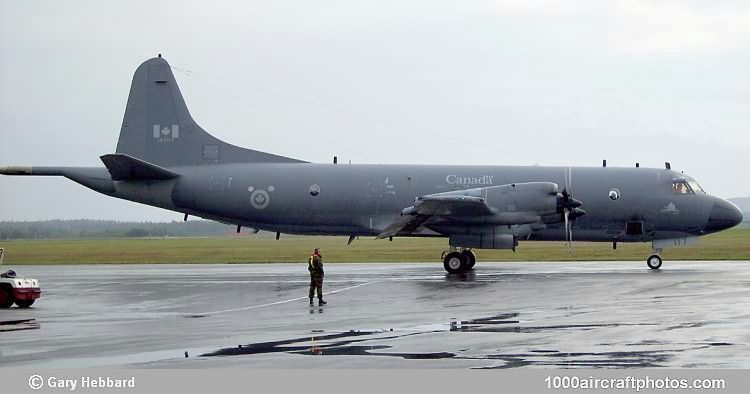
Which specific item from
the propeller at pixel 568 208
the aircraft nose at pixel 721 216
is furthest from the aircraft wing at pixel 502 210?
the aircraft nose at pixel 721 216

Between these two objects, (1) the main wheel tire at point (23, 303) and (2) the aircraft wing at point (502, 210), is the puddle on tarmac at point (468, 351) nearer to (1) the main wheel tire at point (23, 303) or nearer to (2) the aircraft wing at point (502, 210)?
(1) the main wheel tire at point (23, 303)

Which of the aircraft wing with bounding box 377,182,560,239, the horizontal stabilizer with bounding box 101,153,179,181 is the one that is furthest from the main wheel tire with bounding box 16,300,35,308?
the aircraft wing with bounding box 377,182,560,239

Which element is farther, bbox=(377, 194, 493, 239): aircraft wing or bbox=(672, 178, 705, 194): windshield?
bbox=(672, 178, 705, 194): windshield

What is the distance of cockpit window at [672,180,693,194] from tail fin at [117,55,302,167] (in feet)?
48.3

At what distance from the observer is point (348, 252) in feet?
177

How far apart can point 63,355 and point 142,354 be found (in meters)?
1.19

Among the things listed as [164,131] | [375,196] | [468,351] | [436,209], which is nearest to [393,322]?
[468,351]

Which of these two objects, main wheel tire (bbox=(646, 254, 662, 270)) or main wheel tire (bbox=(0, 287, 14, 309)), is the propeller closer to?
main wheel tire (bbox=(646, 254, 662, 270))

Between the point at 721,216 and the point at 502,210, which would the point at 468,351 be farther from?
A: the point at 721,216

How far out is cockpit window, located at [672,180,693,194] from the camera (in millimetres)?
36812

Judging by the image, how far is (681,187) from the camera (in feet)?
121

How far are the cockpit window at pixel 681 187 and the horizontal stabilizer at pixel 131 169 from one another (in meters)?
19.2

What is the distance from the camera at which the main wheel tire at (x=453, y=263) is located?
34.0 meters

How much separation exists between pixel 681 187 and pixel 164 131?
66.7ft
